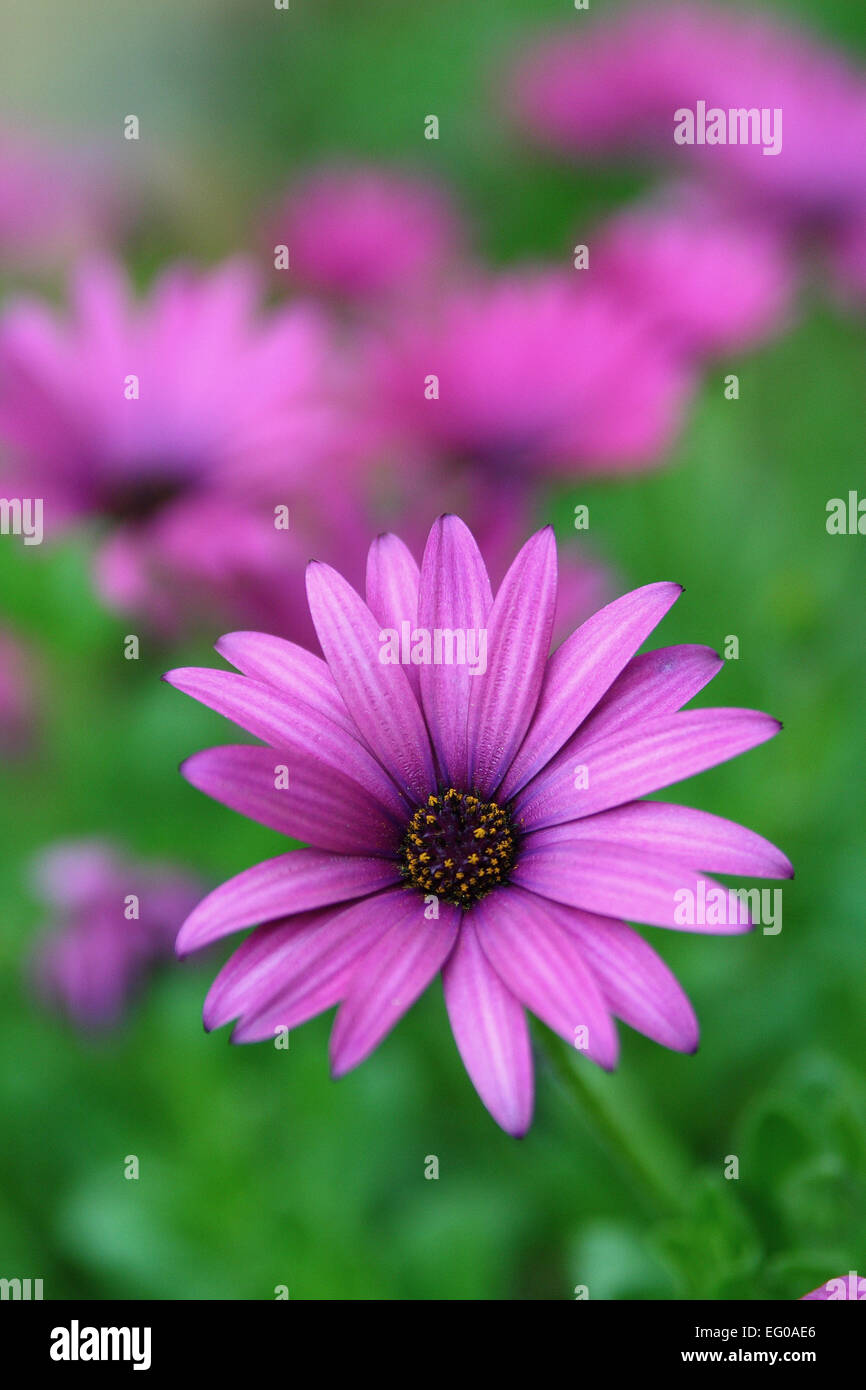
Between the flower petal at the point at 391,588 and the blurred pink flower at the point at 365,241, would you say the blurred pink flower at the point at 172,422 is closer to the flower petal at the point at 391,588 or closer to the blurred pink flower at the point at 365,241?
the flower petal at the point at 391,588

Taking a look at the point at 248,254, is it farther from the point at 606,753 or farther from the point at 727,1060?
the point at 606,753

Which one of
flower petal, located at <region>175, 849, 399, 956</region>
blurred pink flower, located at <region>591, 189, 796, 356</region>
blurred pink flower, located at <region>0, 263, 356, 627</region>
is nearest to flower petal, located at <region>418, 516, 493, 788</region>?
flower petal, located at <region>175, 849, 399, 956</region>

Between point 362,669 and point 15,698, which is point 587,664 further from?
point 15,698

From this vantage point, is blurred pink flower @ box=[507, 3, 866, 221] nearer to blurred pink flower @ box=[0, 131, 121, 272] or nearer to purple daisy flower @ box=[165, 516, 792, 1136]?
blurred pink flower @ box=[0, 131, 121, 272]

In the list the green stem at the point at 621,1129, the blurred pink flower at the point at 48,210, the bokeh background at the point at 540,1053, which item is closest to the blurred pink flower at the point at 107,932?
the bokeh background at the point at 540,1053

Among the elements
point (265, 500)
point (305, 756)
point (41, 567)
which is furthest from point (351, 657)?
point (41, 567)

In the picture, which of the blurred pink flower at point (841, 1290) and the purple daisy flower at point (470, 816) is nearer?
the purple daisy flower at point (470, 816)

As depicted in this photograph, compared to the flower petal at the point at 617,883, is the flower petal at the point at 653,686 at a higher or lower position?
higher
